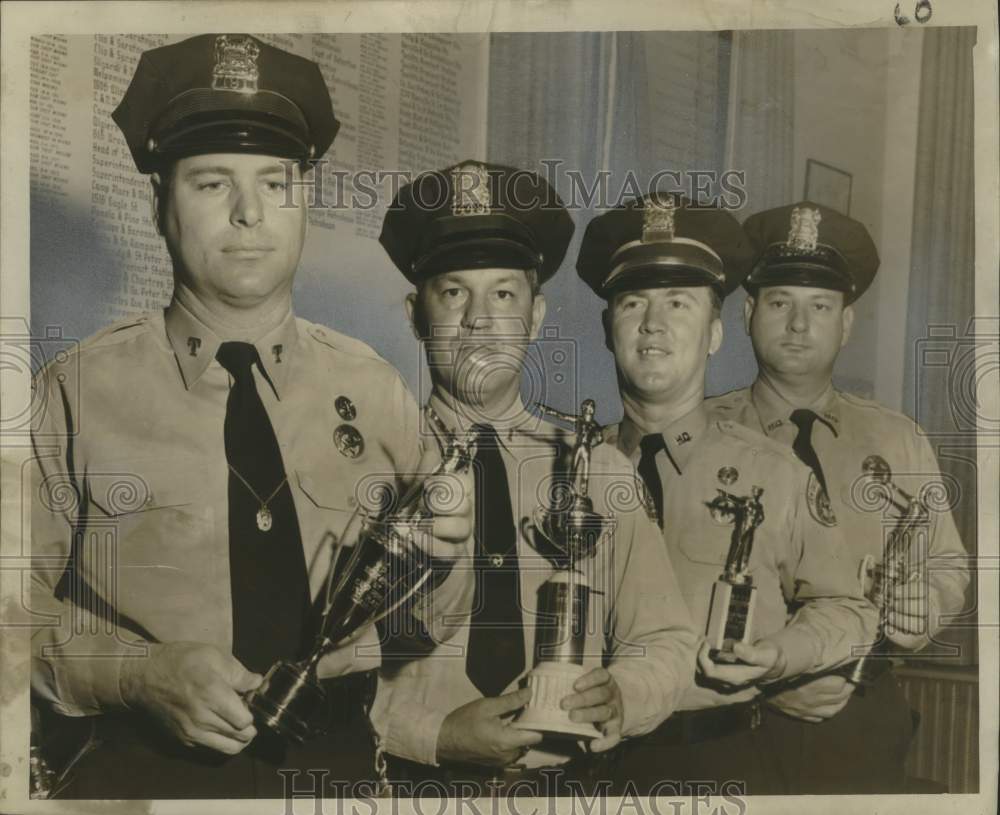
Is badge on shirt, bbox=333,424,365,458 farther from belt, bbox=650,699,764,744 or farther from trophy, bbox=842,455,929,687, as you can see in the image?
trophy, bbox=842,455,929,687

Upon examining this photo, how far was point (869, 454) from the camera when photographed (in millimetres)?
3510

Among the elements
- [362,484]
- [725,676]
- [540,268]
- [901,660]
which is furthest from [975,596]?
[362,484]

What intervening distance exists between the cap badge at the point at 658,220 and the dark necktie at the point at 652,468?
0.57m

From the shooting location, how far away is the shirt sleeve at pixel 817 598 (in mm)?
3430

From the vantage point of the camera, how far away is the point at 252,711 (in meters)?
3.27

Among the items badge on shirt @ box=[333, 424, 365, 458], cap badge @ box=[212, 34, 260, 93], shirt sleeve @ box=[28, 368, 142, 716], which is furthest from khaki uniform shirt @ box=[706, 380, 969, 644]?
shirt sleeve @ box=[28, 368, 142, 716]

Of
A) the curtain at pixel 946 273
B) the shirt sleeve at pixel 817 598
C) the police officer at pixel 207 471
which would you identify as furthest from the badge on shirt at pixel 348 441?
the curtain at pixel 946 273

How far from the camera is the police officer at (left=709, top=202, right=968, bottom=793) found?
11.3 feet

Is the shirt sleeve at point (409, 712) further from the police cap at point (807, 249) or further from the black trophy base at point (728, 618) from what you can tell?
the police cap at point (807, 249)

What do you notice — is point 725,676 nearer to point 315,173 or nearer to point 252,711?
point 252,711

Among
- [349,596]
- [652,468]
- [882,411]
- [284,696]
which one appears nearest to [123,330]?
[349,596]

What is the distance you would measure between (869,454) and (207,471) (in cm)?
191

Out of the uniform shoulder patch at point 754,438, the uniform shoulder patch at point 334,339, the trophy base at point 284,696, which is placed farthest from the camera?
the uniform shoulder patch at point 754,438

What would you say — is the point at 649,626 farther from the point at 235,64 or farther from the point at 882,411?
the point at 235,64
